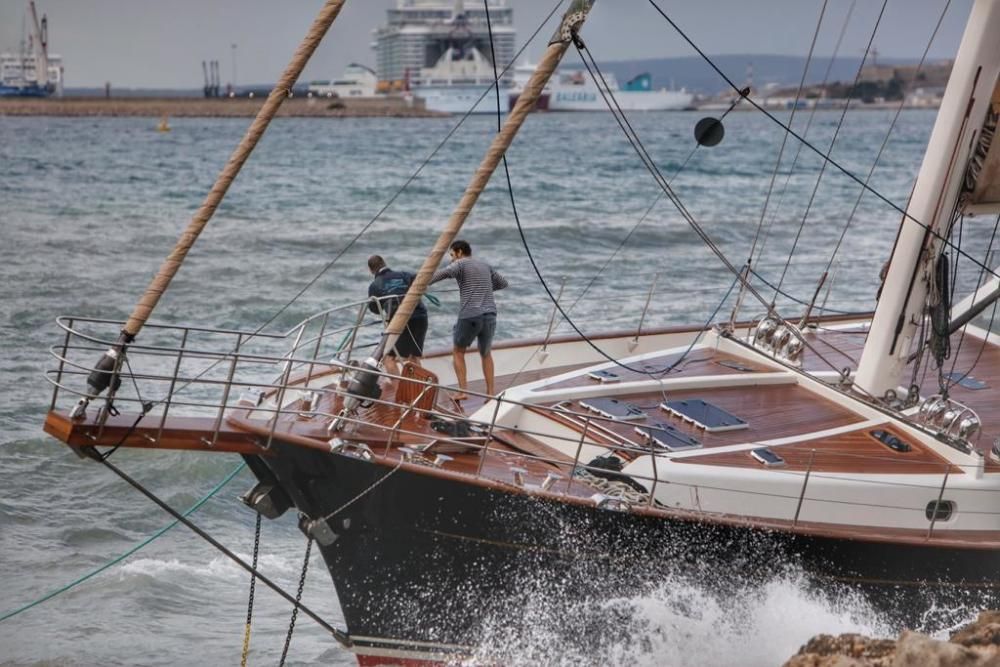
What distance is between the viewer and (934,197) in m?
13.3

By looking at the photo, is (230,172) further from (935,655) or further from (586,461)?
(935,655)

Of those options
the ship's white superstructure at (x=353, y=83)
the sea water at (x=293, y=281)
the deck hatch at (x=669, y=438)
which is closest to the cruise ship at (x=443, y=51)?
the ship's white superstructure at (x=353, y=83)

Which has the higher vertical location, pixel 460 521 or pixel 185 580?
pixel 460 521

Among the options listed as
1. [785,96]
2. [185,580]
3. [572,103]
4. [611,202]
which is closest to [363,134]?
[611,202]

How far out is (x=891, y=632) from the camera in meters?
12.0

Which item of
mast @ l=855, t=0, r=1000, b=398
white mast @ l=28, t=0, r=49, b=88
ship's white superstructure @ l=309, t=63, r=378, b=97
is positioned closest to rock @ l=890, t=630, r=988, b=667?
mast @ l=855, t=0, r=1000, b=398

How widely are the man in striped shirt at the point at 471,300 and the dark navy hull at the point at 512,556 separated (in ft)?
5.74

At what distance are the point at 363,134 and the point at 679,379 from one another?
78.1 m

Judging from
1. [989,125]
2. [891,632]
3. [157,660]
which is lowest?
[157,660]

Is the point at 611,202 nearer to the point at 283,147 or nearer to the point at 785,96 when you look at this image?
the point at 283,147

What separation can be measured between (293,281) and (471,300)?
60.0 ft

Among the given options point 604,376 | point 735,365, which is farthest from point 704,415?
point 735,365

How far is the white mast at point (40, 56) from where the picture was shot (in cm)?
11650

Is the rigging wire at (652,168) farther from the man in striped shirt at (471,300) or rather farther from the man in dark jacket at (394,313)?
the man in dark jacket at (394,313)
